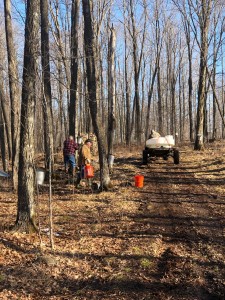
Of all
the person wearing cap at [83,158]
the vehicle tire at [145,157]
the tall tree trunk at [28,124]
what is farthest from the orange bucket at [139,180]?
the tall tree trunk at [28,124]

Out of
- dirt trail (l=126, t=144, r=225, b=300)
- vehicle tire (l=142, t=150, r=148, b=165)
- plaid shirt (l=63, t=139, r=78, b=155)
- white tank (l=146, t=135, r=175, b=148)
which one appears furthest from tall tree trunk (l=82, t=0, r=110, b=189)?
white tank (l=146, t=135, r=175, b=148)

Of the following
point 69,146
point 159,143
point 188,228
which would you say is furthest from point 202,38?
point 188,228

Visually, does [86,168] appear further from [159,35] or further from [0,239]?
[159,35]

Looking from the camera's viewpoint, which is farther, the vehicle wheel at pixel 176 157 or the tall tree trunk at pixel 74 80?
the vehicle wheel at pixel 176 157

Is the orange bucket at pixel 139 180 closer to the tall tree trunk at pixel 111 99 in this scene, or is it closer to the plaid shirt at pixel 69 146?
the plaid shirt at pixel 69 146

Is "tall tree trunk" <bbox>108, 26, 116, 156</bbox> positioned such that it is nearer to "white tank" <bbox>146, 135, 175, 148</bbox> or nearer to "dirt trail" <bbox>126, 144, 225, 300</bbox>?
"white tank" <bbox>146, 135, 175, 148</bbox>

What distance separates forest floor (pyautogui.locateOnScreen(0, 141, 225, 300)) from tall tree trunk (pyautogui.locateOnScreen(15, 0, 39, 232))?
0.45 meters

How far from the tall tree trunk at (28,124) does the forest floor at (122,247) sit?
1.46 ft

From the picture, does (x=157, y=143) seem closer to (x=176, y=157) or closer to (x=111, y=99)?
(x=176, y=157)

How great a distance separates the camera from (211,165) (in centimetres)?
1516

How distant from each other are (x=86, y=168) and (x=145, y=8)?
2297 centimetres

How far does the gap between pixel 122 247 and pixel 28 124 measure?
3062 millimetres

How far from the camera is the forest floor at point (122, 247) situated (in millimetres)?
4812

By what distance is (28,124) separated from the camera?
6.83 m
